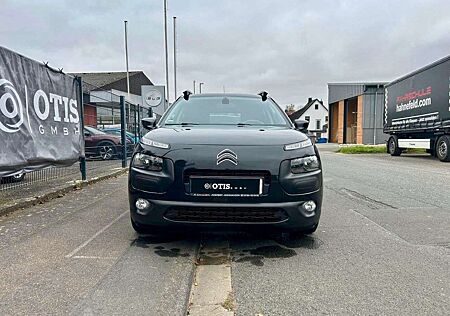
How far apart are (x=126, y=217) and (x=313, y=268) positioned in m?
2.56

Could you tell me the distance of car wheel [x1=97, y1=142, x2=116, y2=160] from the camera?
1089 centimetres

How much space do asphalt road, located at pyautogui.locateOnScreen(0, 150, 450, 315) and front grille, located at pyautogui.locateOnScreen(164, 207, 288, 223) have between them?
14.4 inches

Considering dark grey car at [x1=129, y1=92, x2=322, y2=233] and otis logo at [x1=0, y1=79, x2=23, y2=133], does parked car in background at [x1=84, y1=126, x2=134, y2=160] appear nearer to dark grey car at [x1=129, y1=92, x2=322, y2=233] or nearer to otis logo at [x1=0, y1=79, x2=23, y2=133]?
otis logo at [x1=0, y1=79, x2=23, y2=133]

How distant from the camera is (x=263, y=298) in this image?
2.48m

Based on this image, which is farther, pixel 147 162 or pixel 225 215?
pixel 147 162

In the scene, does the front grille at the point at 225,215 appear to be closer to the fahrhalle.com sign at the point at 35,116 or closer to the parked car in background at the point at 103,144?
the fahrhalle.com sign at the point at 35,116

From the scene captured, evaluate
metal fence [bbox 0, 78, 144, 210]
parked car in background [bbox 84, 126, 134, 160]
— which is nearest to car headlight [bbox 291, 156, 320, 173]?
metal fence [bbox 0, 78, 144, 210]

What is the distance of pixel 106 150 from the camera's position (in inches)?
436

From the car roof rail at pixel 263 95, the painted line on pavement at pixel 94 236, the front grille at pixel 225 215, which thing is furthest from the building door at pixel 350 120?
the front grille at pixel 225 215

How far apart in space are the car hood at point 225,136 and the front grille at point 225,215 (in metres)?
0.57

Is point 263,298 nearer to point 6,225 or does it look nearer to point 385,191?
point 6,225

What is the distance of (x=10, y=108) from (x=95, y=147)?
6.08 metres

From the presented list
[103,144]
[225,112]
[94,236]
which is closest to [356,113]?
[103,144]

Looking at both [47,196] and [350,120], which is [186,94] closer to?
[47,196]
